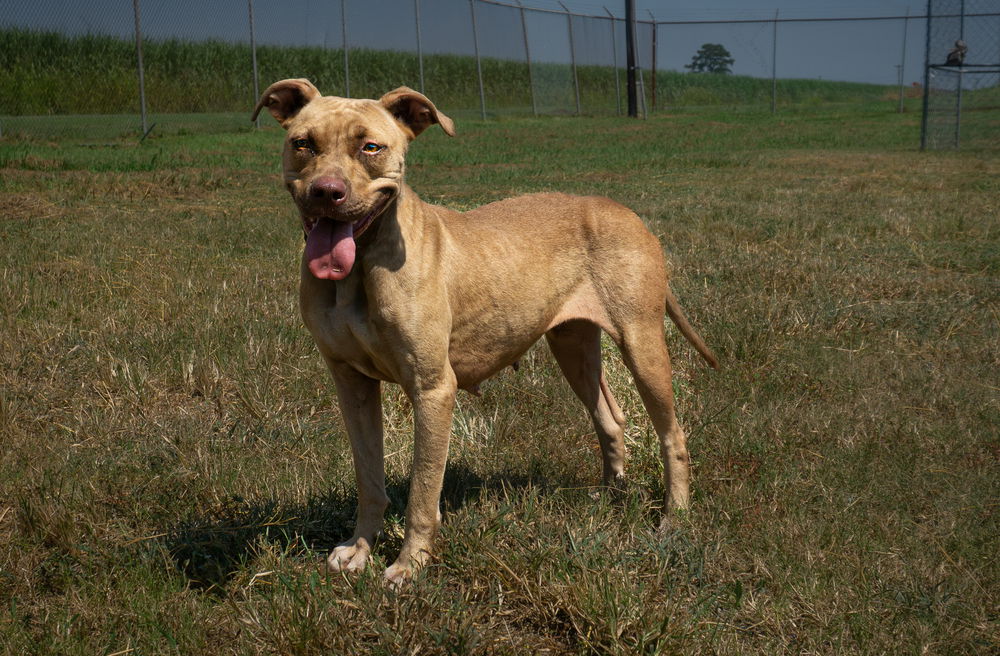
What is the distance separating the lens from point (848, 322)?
606cm

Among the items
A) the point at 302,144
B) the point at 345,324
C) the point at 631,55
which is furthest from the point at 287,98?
the point at 631,55

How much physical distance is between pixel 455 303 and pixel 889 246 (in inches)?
241

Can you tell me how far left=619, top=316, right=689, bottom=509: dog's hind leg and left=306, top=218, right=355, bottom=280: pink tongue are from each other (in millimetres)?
1427

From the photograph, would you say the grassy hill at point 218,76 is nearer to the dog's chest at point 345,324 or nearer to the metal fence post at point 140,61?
the metal fence post at point 140,61

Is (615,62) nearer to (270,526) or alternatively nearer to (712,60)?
(712,60)

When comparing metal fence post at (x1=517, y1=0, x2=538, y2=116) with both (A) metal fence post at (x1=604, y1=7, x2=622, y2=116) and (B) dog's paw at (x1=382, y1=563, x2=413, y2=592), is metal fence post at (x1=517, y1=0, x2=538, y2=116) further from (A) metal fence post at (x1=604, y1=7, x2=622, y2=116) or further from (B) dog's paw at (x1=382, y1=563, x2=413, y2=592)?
(B) dog's paw at (x1=382, y1=563, x2=413, y2=592)

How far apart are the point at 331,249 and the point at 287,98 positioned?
0.85m

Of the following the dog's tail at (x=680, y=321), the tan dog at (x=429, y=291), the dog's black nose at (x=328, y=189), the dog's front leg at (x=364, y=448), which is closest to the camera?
the dog's black nose at (x=328, y=189)

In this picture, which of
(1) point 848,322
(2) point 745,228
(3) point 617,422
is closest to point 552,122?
(2) point 745,228

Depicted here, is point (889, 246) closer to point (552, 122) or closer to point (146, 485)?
point (146, 485)

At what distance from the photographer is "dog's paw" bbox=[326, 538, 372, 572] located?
3324 mm

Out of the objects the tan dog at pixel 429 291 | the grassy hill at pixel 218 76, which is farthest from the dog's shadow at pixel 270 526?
the grassy hill at pixel 218 76

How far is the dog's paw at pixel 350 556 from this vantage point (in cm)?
332

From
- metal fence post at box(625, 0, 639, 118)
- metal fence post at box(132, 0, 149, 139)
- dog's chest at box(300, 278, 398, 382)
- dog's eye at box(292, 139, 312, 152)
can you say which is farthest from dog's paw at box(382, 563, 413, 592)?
metal fence post at box(625, 0, 639, 118)
